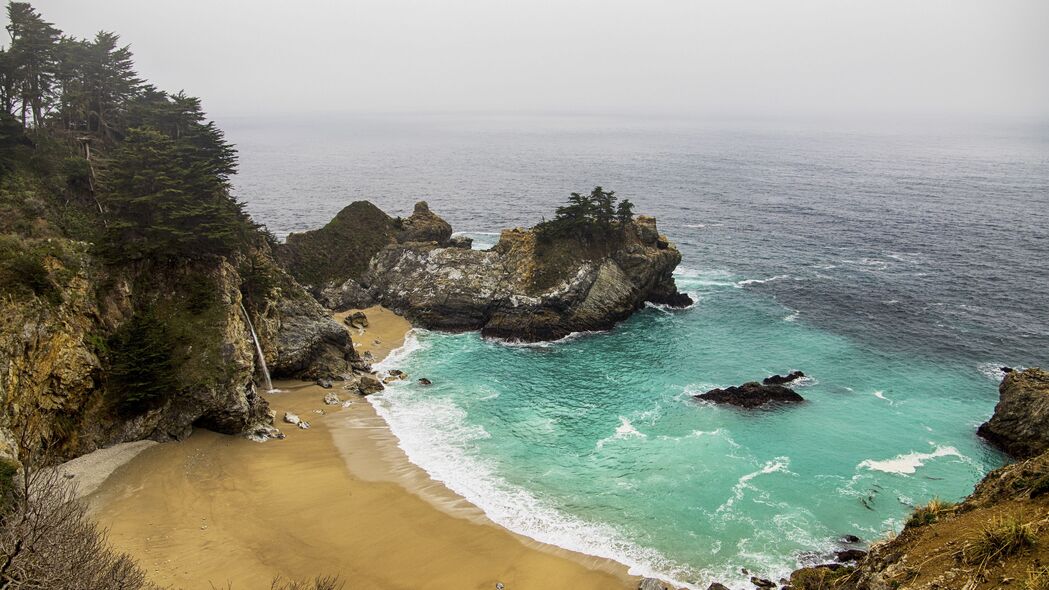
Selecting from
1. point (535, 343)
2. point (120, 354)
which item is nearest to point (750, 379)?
point (535, 343)

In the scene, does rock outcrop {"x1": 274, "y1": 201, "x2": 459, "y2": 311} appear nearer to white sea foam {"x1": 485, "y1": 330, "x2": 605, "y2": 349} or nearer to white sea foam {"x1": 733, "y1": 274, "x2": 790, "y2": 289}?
white sea foam {"x1": 485, "y1": 330, "x2": 605, "y2": 349}

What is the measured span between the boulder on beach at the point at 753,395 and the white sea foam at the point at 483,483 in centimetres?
848

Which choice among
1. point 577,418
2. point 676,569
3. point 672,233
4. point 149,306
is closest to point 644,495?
point 676,569

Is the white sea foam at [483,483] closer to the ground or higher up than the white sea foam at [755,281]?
closer to the ground

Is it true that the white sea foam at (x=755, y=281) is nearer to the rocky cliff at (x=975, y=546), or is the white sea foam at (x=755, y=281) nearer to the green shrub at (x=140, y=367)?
the rocky cliff at (x=975, y=546)

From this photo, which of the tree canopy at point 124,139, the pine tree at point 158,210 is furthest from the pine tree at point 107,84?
the pine tree at point 158,210

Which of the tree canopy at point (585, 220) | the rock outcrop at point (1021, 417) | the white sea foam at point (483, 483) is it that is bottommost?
the white sea foam at point (483, 483)

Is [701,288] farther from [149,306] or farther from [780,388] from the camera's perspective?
[149,306]

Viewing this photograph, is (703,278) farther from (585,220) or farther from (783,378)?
(783,378)

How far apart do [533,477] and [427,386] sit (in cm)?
1573

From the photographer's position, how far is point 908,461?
1529 inches

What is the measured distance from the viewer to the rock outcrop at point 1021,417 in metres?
38.9

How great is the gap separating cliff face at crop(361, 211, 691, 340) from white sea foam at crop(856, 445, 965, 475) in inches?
1128

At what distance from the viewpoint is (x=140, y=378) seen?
114 feet
